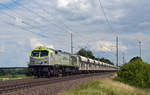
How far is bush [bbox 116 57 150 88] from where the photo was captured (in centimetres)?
2864

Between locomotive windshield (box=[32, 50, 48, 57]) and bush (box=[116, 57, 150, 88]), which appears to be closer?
bush (box=[116, 57, 150, 88])

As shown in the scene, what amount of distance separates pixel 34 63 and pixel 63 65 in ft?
24.0

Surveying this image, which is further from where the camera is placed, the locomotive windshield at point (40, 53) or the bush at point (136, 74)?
the locomotive windshield at point (40, 53)

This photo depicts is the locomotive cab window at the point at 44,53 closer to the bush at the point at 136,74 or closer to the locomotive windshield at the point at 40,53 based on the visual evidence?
the locomotive windshield at the point at 40,53

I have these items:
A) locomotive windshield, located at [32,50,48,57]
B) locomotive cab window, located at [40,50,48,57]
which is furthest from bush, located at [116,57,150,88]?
locomotive windshield, located at [32,50,48,57]

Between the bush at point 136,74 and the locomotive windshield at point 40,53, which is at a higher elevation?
the locomotive windshield at point 40,53

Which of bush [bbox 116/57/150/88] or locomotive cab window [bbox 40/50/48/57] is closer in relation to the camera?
bush [bbox 116/57/150/88]

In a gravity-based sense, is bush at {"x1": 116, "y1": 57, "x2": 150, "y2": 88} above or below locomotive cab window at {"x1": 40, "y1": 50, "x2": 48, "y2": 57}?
below

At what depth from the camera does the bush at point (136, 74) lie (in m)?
28.6

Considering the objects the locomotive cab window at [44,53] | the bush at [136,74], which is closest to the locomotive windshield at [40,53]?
the locomotive cab window at [44,53]

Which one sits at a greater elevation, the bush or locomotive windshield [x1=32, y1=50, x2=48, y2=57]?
locomotive windshield [x1=32, y1=50, x2=48, y2=57]

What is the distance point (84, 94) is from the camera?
48.5 ft

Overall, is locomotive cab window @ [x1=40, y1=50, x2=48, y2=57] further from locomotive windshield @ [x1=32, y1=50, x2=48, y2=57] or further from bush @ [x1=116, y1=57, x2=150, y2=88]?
bush @ [x1=116, y1=57, x2=150, y2=88]

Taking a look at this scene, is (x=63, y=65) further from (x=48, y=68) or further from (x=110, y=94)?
(x=110, y=94)
